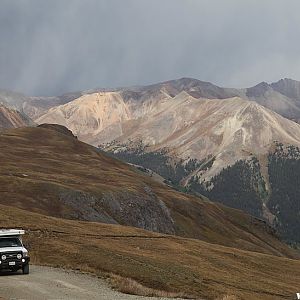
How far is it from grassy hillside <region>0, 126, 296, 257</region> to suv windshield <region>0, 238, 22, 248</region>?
5828 centimetres

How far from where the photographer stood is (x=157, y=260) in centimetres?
5544

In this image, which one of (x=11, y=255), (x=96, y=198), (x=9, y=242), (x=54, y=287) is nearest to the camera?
(x=54, y=287)

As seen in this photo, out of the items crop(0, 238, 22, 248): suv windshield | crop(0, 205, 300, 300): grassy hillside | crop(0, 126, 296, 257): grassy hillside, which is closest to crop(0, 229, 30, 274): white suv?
crop(0, 238, 22, 248): suv windshield

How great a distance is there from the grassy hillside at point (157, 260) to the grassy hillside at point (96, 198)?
29.4 m

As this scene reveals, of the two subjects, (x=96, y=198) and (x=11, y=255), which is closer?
(x=11, y=255)

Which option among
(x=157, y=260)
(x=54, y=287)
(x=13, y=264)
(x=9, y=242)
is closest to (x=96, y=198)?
(x=157, y=260)

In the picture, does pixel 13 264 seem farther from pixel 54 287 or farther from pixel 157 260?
pixel 157 260

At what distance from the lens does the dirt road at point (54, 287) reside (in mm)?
30250

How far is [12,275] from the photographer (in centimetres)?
3828

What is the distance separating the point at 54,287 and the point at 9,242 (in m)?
7.37

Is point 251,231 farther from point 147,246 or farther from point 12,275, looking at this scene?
point 12,275

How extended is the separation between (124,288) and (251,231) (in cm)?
15876

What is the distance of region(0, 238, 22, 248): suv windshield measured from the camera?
38.4m

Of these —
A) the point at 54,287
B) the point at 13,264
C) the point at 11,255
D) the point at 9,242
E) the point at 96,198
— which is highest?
the point at 9,242
